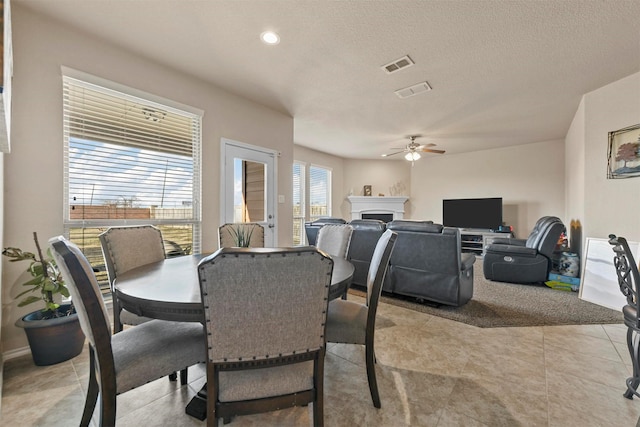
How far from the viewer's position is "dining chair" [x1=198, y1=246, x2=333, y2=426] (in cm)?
89

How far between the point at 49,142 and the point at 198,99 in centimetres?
150

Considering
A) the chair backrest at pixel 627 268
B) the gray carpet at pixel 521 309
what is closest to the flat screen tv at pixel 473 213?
the gray carpet at pixel 521 309

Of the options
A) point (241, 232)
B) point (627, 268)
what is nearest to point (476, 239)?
point (627, 268)

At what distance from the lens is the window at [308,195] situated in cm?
659

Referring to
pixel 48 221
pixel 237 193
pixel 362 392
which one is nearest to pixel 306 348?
pixel 362 392

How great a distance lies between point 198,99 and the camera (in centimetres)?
327

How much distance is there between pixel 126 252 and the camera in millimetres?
1901

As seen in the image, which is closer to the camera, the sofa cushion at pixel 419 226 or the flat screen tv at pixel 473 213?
the sofa cushion at pixel 419 226

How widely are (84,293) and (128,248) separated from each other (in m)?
1.02

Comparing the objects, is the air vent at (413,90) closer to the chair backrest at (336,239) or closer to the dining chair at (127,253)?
the chair backrest at (336,239)

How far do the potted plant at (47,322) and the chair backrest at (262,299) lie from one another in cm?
178

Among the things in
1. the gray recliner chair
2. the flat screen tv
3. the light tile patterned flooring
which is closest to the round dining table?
the light tile patterned flooring

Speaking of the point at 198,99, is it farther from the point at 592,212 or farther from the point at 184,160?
the point at 592,212

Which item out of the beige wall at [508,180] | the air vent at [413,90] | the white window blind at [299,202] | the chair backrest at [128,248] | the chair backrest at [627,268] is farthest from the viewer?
the white window blind at [299,202]
